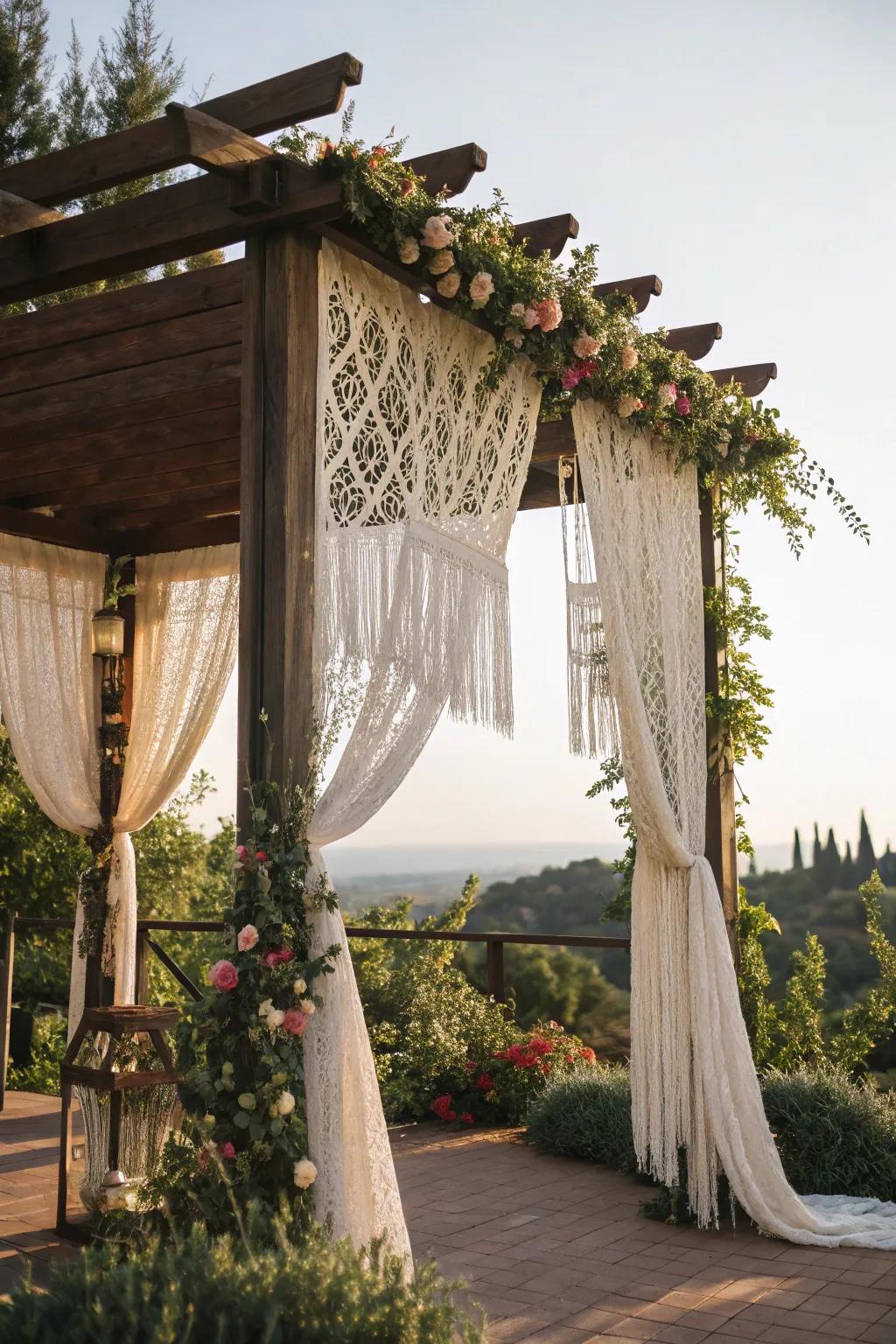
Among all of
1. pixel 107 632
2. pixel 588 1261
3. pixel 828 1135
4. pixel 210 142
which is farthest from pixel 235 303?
pixel 828 1135

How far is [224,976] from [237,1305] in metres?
0.77

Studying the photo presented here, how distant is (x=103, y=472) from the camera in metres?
4.93

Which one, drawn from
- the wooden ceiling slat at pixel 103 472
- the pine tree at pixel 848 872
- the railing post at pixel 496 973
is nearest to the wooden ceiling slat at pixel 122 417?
the wooden ceiling slat at pixel 103 472

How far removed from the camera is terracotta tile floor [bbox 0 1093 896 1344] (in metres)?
2.97

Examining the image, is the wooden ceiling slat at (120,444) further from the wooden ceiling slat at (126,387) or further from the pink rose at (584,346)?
the pink rose at (584,346)

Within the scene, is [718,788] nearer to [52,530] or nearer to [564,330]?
[564,330]

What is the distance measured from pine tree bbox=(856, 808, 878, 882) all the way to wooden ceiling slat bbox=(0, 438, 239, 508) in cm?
911

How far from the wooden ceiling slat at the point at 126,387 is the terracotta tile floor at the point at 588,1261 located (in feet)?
8.44

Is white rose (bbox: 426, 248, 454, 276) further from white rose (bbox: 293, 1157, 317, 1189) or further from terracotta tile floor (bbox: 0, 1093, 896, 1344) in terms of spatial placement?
terracotta tile floor (bbox: 0, 1093, 896, 1344)

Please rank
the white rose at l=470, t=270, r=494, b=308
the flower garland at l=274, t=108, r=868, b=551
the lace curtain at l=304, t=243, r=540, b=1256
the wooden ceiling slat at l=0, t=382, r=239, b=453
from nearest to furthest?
the lace curtain at l=304, t=243, r=540, b=1256 → the flower garland at l=274, t=108, r=868, b=551 → the white rose at l=470, t=270, r=494, b=308 → the wooden ceiling slat at l=0, t=382, r=239, b=453

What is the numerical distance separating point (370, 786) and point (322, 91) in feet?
5.05

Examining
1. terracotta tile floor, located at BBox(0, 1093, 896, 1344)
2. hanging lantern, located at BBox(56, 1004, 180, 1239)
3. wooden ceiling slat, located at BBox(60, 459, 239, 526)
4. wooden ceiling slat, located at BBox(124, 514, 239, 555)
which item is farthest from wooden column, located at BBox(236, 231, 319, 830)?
wooden ceiling slat, located at BBox(124, 514, 239, 555)

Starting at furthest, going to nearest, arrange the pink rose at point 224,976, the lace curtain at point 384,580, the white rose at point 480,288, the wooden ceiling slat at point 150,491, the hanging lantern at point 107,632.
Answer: the hanging lantern at point 107,632 < the wooden ceiling slat at point 150,491 < the white rose at point 480,288 < the lace curtain at point 384,580 < the pink rose at point 224,976

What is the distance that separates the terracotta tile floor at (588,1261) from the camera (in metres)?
2.97
